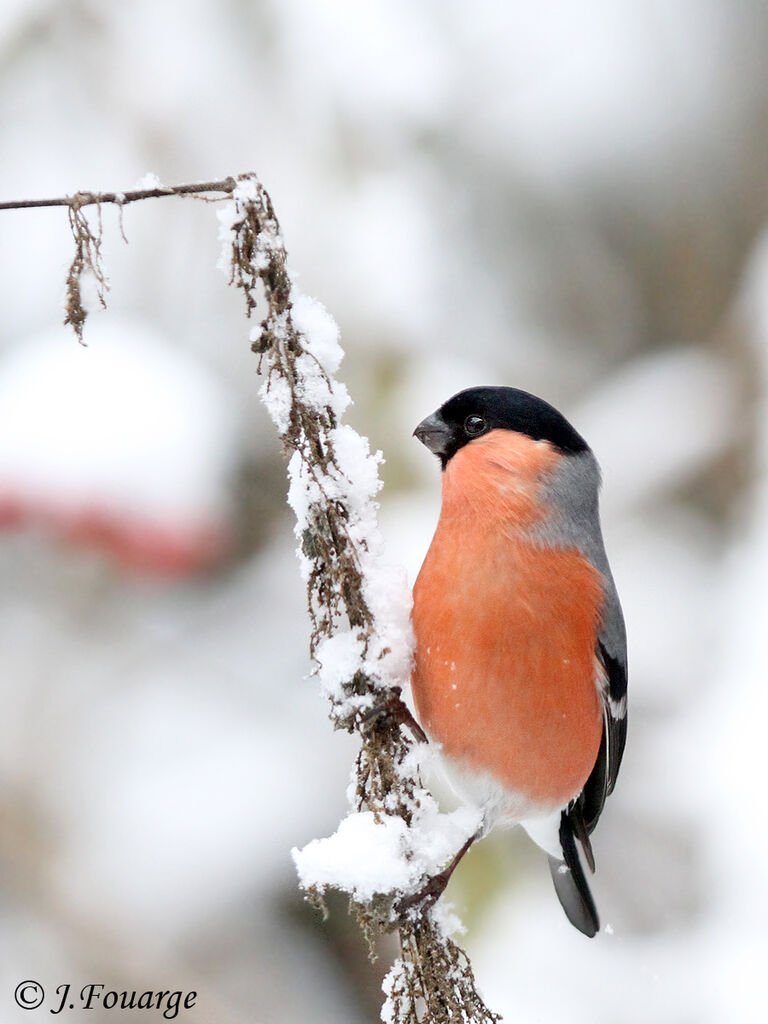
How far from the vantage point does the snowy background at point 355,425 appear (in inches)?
124

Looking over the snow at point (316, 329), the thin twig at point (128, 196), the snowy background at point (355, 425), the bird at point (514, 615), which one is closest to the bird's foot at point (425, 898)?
the bird at point (514, 615)

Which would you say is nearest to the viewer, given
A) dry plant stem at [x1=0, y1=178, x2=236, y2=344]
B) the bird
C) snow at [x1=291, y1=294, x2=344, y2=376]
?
dry plant stem at [x1=0, y1=178, x2=236, y2=344]

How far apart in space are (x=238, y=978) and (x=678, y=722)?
66.7 inches

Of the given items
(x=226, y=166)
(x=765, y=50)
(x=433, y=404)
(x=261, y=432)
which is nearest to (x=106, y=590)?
(x=261, y=432)

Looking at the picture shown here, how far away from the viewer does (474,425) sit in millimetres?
2295

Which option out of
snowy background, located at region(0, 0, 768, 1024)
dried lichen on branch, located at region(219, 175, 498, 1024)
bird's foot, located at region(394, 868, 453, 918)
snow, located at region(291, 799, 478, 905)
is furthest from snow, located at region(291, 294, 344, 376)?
snowy background, located at region(0, 0, 768, 1024)

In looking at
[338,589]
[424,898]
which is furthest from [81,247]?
[424,898]

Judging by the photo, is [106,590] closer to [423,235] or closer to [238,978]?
[238,978]

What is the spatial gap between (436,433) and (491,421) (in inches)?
4.7

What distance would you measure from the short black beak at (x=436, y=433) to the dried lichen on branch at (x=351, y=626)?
49 cm

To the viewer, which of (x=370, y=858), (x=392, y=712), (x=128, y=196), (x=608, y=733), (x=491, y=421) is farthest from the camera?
(x=608, y=733)

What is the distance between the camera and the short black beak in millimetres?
2309

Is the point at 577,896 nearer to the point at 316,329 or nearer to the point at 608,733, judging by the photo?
the point at 608,733

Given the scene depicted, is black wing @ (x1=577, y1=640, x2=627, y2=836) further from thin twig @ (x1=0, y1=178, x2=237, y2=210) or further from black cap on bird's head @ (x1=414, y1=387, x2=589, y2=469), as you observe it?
thin twig @ (x1=0, y1=178, x2=237, y2=210)
